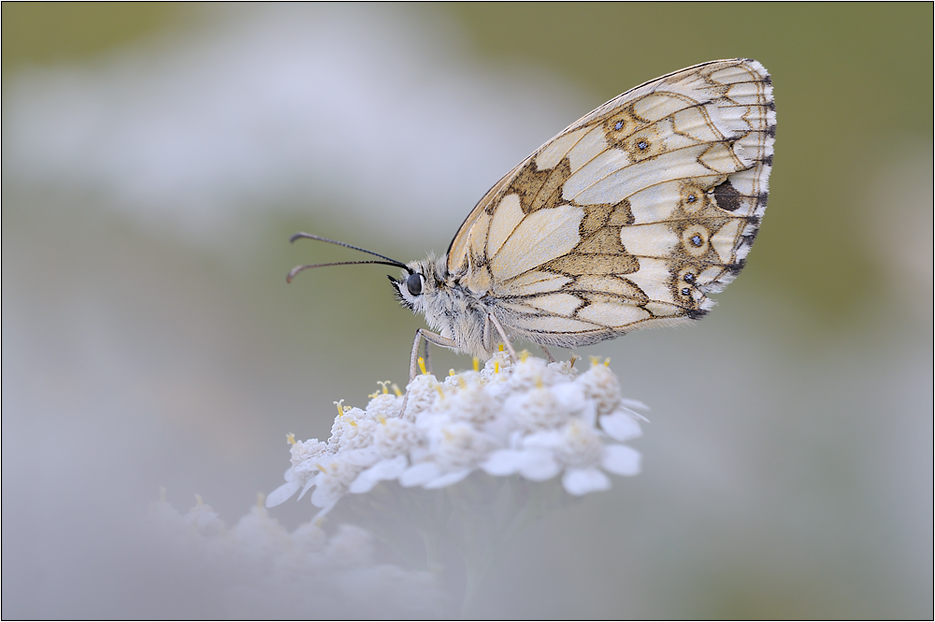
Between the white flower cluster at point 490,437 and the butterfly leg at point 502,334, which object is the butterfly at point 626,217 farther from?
the white flower cluster at point 490,437

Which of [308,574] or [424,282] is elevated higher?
[424,282]

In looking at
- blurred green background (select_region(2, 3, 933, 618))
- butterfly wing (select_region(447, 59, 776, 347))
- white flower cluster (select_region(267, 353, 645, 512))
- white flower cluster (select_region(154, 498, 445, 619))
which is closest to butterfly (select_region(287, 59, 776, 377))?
butterfly wing (select_region(447, 59, 776, 347))

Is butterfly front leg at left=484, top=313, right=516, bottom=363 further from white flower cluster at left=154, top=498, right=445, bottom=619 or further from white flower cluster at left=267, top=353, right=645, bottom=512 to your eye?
white flower cluster at left=154, top=498, right=445, bottom=619

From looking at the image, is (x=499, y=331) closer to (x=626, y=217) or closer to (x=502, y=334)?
(x=502, y=334)

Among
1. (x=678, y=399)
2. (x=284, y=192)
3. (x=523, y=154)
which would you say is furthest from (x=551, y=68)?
(x=678, y=399)

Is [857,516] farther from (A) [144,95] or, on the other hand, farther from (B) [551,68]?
(A) [144,95]

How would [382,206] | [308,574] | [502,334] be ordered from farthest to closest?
[382,206] < [502,334] < [308,574]

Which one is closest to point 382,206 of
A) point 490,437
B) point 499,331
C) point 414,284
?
point 414,284
